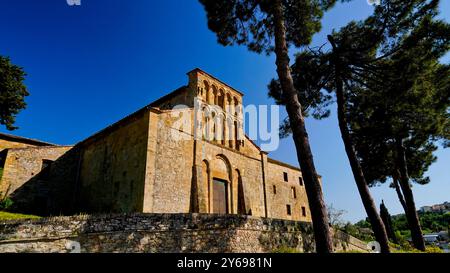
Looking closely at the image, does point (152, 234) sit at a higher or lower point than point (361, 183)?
lower

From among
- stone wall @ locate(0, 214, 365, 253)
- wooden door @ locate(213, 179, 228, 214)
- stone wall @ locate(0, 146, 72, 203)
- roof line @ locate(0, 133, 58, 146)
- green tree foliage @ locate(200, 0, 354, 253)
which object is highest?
green tree foliage @ locate(200, 0, 354, 253)

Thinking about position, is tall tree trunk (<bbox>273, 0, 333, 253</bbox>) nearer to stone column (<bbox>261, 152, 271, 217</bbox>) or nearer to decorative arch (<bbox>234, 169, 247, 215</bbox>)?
decorative arch (<bbox>234, 169, 247, 215</bbox>)

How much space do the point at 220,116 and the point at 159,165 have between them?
22.4ft

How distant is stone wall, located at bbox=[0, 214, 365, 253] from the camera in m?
6.93

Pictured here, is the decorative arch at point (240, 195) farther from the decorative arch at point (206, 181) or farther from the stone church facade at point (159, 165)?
the decorative arch at point (206, 181)

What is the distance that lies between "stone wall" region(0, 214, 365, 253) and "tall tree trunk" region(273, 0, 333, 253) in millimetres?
2836

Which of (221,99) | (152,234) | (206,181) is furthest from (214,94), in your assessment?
(152,234)

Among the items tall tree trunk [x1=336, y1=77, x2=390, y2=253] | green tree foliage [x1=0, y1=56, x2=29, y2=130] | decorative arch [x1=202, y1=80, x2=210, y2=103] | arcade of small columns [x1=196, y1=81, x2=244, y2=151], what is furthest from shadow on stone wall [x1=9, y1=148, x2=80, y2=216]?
tall tree trunk [x1=336, y1=77, x2=390, y2=253]

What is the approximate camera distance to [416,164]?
19.0 metres

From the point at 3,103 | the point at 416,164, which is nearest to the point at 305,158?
the point at 416,164

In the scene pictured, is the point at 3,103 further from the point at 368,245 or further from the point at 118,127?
the point at 368,245

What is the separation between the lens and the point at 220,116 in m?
19.5

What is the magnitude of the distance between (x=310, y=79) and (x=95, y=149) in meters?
15.7

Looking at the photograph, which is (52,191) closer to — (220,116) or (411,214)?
(220,116)
